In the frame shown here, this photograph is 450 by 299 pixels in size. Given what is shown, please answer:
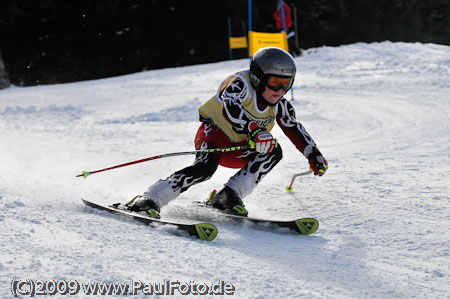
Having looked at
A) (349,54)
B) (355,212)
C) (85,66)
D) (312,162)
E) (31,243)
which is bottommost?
(85,66)

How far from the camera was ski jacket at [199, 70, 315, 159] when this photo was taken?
11.2 ft

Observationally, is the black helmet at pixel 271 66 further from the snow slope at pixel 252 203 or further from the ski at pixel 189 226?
the ski at pixel 189 226

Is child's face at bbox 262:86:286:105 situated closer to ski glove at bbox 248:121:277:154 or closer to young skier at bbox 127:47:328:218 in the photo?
young skier at bbox 127:47:328:218

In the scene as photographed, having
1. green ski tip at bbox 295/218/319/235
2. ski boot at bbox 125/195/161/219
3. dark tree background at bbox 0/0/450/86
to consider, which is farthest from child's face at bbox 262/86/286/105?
dark tree background at bbox 0/0/450/86

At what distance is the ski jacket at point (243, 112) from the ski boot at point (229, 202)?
1.25 feet

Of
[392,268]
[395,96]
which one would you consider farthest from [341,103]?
[392,268]

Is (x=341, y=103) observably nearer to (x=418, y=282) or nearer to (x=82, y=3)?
(x=418, y=282)

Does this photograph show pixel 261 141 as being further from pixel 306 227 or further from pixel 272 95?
pixel 306 227

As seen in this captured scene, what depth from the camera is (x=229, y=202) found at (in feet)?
10.9

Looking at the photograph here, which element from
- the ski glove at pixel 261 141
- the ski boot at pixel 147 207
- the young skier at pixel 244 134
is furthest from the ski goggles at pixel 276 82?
the ski boot at pixel 147 207

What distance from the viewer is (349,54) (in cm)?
1393

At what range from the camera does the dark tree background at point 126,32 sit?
19.3 m

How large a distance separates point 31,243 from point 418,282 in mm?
1622

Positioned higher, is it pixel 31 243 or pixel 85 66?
pixel 31 243
